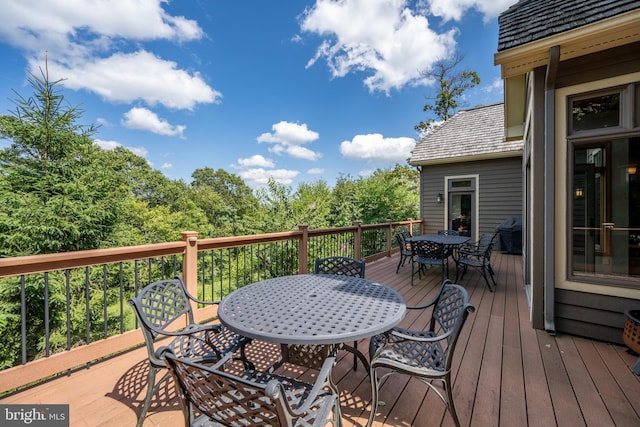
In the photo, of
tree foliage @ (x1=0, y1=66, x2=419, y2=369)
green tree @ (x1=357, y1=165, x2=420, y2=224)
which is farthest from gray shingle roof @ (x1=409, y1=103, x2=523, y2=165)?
tree foliage @ (x1=0, y1=66, x2=419, y2=369)

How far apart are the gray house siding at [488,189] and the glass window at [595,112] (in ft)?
19.5

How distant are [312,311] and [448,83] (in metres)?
19.3

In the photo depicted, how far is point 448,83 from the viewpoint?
1661cm

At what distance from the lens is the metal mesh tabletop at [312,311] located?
132 centimetres

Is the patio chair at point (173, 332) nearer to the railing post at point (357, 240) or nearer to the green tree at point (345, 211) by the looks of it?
the railing post at point (357, 240)

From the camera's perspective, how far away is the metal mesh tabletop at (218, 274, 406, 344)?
4.34ft

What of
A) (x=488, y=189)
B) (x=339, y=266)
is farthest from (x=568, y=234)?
(x=488, y=189)

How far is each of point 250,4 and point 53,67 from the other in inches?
202

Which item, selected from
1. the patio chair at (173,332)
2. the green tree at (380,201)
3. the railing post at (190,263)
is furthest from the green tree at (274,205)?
the patio chair at (173,332)

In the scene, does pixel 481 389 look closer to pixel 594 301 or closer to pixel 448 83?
pixel 594 301

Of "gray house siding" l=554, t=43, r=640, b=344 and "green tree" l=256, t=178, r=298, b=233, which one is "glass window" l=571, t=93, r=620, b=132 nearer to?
"gray house siding" l=554, t=43, r=640, b=344

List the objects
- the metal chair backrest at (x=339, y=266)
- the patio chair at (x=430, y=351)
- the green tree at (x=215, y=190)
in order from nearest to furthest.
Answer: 1. the patio chair at (x=430, y=351)
2. the metal chair backrest at (x=339, y=266)
3. the green tree at (x=215, y=190)

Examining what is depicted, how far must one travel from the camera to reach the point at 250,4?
7.41m

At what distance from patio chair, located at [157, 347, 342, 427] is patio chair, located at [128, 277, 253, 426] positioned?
0.51 m
